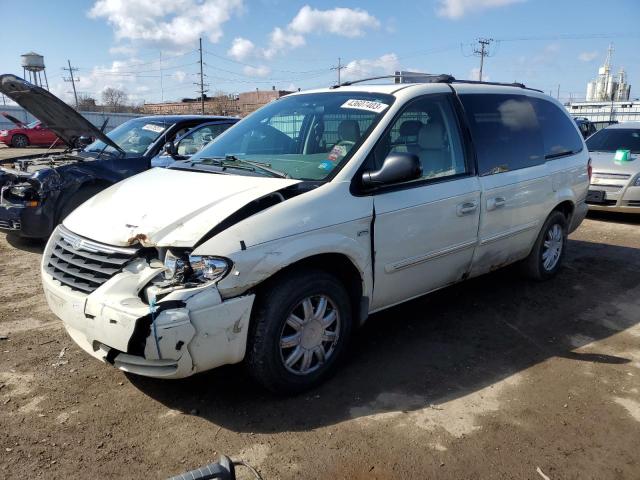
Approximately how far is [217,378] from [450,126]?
2.60 metres

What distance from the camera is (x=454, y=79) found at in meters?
4.34

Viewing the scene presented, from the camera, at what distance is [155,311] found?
257 centimetres

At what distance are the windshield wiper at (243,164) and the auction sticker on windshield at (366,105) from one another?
809mm

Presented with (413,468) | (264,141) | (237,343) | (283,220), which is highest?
(264,141)

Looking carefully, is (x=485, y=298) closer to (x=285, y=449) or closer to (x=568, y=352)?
(x=568, y=352)

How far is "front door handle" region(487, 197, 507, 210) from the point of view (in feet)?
13.7

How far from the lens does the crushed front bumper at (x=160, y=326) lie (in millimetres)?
2590

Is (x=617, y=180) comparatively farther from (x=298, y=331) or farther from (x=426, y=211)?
(x=298, y=331)

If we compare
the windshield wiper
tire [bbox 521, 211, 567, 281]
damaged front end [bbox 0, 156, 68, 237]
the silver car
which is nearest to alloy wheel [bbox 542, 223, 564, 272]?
tire [bbox 521, 211, 567, 281]

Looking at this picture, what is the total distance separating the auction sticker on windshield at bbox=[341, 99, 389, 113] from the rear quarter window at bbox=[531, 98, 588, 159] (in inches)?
86.4

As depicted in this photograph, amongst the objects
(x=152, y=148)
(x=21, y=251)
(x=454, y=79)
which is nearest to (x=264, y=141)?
(x=454, y=79)

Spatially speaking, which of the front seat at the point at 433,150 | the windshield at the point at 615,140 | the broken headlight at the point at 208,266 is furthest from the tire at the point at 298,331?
the windshield at the point at 615,140

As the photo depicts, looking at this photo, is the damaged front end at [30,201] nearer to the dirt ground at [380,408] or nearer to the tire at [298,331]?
the dirt ground at [380,408]

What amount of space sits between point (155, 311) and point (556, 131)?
4434 millimetres
